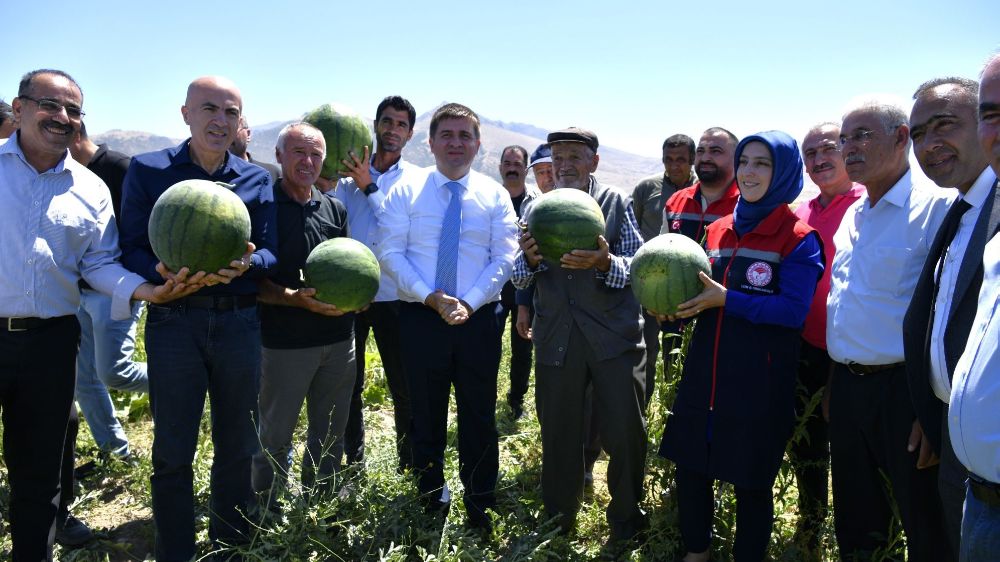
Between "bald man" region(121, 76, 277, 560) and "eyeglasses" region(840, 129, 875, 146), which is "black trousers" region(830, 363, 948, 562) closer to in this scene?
"eyeglasses" region(840, 129, 875, 146)

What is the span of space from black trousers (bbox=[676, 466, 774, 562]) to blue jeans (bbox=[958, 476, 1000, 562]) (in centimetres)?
140

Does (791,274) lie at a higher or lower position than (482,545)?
higher

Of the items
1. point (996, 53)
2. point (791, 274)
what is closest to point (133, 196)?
point (791, 274)

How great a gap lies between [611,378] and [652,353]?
1469 mm

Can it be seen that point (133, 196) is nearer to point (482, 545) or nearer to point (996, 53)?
point (482, 545)

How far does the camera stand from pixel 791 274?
355 cm

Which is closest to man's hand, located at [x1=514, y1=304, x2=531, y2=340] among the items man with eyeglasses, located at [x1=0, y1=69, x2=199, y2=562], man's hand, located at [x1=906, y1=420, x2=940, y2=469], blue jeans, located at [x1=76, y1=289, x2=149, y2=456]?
man with eyeglasses, located at [x1=0, y1=69, x2=199, y2=562]

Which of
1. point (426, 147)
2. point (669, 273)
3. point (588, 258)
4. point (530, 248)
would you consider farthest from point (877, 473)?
point (426, 147)

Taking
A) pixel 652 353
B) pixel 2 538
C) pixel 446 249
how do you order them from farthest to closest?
1. pixel 652 353
2. pixel 446 249
3. pixel 2 538

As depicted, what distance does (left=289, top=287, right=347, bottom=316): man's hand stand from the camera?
4.01 metres

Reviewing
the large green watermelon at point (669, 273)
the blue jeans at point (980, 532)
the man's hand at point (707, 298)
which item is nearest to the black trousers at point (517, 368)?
the large green watermelon at point (669, 273)

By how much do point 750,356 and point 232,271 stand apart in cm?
286

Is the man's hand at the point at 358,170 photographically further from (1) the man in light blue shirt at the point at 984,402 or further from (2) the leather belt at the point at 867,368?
(1) the man in light blue shirt at the point at 984,402

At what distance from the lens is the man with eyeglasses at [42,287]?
138 inches
